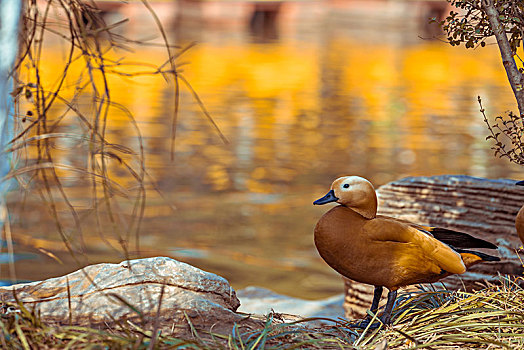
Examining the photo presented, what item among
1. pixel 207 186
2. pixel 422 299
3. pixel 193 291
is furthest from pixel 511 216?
pixel 207 186

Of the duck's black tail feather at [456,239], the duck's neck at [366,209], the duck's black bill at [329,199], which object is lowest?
the duck's black tail feather at [456,239]

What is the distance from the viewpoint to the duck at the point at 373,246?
205 cm

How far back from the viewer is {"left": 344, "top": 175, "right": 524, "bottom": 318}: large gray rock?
3232mm

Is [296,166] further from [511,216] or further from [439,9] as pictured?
[439,9]

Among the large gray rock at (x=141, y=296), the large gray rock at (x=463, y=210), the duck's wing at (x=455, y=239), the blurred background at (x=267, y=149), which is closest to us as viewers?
the large gray rock at (x=141, y=296)

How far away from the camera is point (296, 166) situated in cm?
771

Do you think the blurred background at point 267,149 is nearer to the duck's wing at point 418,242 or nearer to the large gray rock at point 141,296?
the large gray rock at point 141,296

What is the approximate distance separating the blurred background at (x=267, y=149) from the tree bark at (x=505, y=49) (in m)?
0.20

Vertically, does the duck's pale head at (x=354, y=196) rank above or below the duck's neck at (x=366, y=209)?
above

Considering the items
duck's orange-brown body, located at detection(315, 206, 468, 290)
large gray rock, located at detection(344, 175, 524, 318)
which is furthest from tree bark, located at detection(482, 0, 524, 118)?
large gray rock, located at detection(344, 175, 524, 318)

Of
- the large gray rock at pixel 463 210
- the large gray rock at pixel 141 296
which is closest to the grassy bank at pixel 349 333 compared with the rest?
the large gray rock at pixel 141 296

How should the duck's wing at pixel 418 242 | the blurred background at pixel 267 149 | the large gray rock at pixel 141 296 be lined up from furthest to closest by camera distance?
the blurred background at pixel 267 149
the duck's wing at pixel 418 242
the large gray rock at pixel 141 296

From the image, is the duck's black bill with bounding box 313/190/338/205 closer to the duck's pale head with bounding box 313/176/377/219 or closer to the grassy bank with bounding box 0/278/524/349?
the duck's pale head with bounding box 313/176/377/219

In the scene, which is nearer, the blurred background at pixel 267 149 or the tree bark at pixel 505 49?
the tree bark at pixel 505 49
